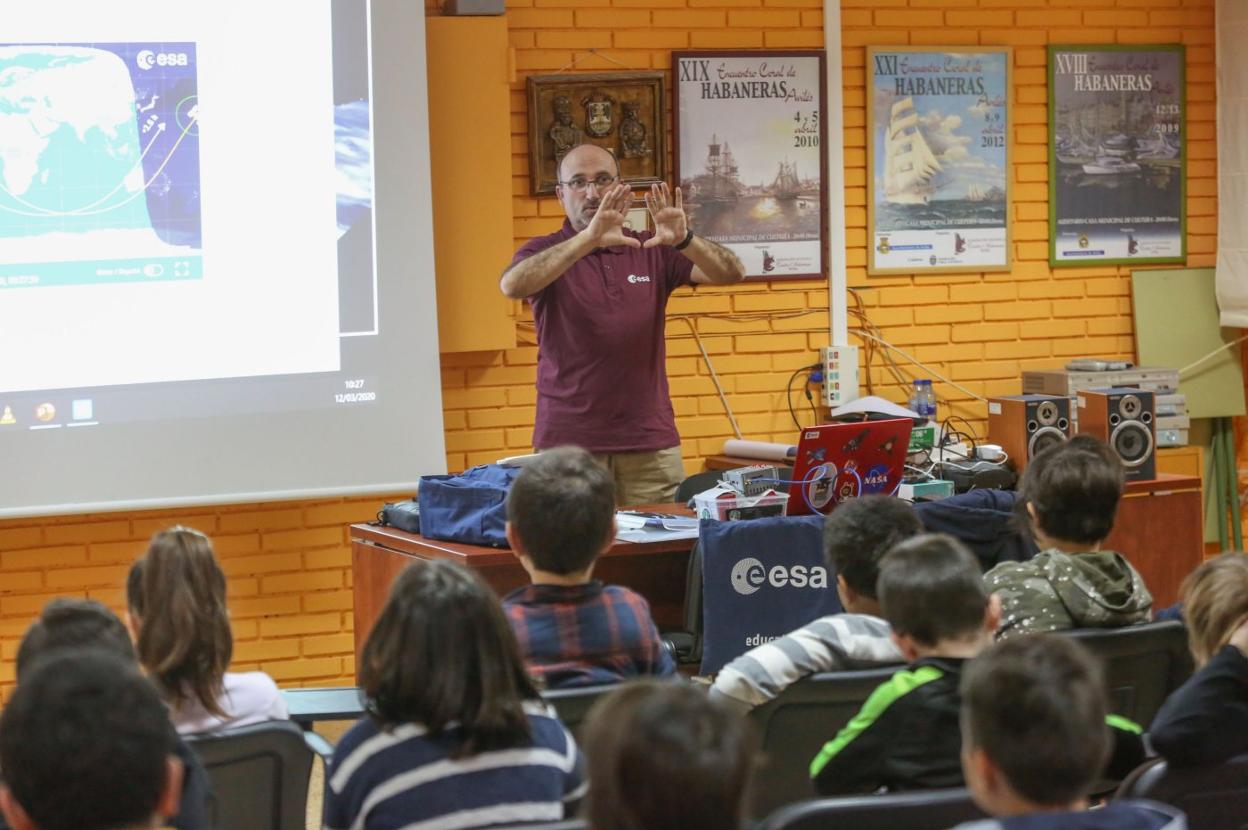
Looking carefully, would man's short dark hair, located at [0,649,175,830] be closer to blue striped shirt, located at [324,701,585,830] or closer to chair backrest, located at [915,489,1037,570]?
blue striped shirt, located at [324,701,585,830]

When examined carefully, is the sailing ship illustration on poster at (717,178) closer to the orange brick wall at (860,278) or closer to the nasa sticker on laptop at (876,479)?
the orange brick wall at (860,278)

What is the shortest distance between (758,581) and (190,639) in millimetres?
1661

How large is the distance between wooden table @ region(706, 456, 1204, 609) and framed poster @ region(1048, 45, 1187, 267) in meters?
1.35

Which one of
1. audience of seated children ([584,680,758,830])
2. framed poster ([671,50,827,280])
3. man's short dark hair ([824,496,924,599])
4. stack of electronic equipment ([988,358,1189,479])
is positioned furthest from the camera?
framed poster ([671,50,827,280])

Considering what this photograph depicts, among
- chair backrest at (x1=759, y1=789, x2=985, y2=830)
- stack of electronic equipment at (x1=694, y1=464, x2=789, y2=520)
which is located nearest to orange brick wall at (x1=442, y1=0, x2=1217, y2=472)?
stack of electronic equipment at (x1=694, y1=464, x2=789, y2=520)

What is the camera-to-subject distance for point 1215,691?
2285 millimetres

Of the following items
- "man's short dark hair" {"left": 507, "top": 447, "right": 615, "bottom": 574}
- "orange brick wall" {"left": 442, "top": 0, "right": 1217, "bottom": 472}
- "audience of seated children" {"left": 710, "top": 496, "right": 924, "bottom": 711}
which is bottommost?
"audience of seated children" {"left": 710, "top": 496, "right": 924, "bottom": 711}

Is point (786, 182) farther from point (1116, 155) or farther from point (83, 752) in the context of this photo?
point (83, 752)

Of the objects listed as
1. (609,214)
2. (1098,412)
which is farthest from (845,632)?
(1098,412)

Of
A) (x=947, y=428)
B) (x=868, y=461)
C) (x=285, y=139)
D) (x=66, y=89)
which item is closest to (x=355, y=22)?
(x=285, y=139)

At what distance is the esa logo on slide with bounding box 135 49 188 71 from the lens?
15.0 feet

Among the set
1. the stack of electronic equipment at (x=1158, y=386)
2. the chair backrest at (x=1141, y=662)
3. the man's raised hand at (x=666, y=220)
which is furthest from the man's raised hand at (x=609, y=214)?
the chair backrest at (x=1141, y=662)

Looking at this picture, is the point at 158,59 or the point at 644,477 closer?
the point at 158,59

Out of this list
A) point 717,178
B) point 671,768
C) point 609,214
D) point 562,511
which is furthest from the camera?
point 717,178
